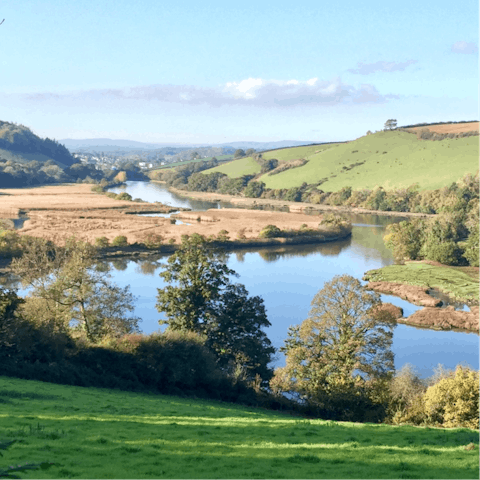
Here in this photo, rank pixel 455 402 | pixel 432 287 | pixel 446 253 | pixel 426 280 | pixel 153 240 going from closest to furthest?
pixel 455 402
pixel 432 287
pixel 426 280
pixel 446 253
pixel 153 240

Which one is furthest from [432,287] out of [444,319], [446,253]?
[446,253]

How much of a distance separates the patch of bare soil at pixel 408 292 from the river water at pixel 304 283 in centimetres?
102

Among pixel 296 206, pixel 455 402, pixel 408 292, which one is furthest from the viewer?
pixel 296 206

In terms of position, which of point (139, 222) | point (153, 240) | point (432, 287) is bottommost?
point (432, 287)

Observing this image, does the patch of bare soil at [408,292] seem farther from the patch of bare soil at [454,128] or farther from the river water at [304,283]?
the patch of bare soil at [454,128]

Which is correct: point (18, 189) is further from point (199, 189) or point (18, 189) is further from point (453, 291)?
point (453, 291)

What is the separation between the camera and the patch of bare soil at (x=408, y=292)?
2084 inches

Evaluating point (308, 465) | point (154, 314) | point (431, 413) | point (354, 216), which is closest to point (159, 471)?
point (308, 465)

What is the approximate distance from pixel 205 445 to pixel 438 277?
5528 centimetres

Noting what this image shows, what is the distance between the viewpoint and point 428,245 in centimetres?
7550

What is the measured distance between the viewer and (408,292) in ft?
185

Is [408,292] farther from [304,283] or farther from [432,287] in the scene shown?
[304,283]

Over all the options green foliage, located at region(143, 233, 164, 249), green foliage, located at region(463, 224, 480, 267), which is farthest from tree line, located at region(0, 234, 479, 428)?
green foliage, located at region(463, 224, 480, 267)

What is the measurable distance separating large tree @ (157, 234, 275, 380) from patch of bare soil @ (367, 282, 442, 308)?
25716 millimetres
